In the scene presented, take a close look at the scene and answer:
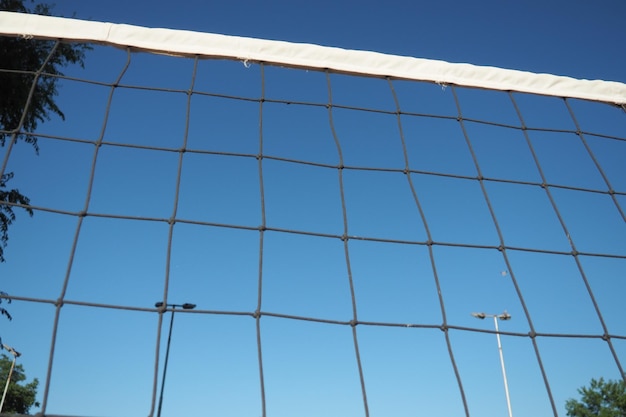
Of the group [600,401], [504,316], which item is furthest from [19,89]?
[600,401]

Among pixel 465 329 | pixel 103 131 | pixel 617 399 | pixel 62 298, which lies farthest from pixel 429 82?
pixel 617 399

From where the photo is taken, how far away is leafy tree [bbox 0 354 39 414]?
3066cm

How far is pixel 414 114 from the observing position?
2.33m

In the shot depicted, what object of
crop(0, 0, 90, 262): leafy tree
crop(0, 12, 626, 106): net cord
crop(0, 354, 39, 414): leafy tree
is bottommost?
crop(0, 12, 626, 106): net cord

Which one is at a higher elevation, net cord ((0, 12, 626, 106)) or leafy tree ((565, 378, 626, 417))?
leafy tree ((565, 378, 626, 417))

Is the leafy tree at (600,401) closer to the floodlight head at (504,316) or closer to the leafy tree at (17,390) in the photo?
the floodlight head at (504,316)

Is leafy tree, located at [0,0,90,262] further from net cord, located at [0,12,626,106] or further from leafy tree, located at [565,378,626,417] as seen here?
leafy tree, located at [565,378,626,417]

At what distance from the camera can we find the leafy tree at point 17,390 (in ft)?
101

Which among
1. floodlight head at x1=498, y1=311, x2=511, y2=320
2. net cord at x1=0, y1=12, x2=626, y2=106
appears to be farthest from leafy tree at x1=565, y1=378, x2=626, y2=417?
net cord at x1=0, y1=12, x2=626, y2=106

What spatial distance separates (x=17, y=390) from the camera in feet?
102

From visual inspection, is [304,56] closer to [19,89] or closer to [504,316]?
[19,89]

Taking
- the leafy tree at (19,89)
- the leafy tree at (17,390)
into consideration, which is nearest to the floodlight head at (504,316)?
the leafy tree at (19,89)

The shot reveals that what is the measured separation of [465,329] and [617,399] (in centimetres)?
3109

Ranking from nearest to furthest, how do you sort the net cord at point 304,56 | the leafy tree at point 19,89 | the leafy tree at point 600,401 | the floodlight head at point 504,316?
1. the net cord at point 304,56
2. the leafy tree at point 19,89
3. the floodlight head at point 504,316
4. the leafy tree at point 600,401
